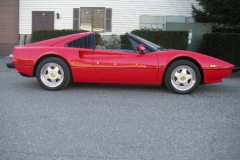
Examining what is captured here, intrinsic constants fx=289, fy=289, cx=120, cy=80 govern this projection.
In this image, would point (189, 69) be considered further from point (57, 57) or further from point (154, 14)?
point (154, 14)

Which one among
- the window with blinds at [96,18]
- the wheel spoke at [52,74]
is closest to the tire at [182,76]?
the wheel spoke at [52,74]

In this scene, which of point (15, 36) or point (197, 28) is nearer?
point (197, 28)

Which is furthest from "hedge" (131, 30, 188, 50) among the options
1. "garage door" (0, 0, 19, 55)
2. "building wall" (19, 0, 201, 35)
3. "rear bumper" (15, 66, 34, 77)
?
"garage door" (0, 0, 19, 55)

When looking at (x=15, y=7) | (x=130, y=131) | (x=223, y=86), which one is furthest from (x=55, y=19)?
(x=130, y=131)

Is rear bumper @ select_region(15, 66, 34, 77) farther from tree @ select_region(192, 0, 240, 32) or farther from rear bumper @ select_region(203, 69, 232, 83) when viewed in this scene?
tree @ select_region(192, 0, 240, 32)

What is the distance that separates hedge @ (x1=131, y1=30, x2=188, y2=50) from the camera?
10.5 metres

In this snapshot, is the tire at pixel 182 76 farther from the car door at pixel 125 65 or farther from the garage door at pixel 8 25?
the garage door at pixel 8 25

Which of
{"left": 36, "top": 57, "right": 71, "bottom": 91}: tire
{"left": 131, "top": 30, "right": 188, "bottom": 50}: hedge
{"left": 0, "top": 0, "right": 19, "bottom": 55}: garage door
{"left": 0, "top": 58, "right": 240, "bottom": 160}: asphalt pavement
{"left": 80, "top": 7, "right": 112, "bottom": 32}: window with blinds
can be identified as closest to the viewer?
{"left": 0, "top": 58, "right": 240, "bottom": 160}: asphalt pavement

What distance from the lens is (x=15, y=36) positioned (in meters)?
15.8

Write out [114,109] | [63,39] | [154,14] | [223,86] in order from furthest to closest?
[154,14], [223,86], [63,39], [114,109]

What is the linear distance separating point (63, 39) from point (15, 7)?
1134cm

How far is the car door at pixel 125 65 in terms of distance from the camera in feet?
17.6

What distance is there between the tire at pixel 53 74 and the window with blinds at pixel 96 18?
10.1 meters

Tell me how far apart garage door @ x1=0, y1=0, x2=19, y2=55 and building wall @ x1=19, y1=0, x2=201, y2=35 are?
0.75m
